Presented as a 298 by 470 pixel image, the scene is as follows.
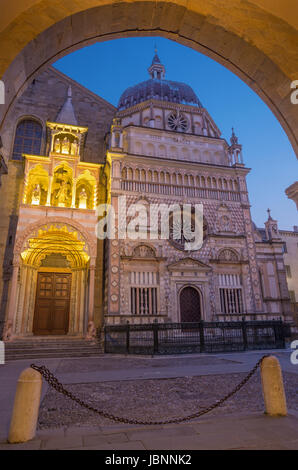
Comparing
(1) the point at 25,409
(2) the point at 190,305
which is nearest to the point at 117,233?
(2) the point at 190,305

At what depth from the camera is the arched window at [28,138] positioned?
19.7 meters

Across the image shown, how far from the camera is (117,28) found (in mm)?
A: 3986

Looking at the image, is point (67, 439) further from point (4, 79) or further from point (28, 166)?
point (28, 166)

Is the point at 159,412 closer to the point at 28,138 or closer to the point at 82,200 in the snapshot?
the point at 82,200

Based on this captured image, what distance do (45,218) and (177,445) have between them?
49.2 feet

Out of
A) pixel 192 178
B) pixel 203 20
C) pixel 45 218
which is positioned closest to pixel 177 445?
pixel 203 20

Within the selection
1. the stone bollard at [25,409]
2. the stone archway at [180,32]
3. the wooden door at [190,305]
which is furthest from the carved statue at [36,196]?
the stone bollard at [25,409]

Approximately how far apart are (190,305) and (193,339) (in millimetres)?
3829

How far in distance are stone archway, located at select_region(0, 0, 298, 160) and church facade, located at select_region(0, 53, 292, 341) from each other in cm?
1330

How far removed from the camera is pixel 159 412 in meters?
4.38

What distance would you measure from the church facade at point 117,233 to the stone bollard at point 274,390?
12.6 metres

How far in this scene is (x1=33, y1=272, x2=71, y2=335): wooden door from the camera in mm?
17047

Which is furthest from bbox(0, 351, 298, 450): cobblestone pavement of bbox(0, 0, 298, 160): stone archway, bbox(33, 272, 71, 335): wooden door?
bbox(33, 272, 71, 335): wooden door

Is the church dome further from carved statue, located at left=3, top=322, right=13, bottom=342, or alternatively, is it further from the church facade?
carved statue, located at left=3, top=322, right=13, bottom=342
